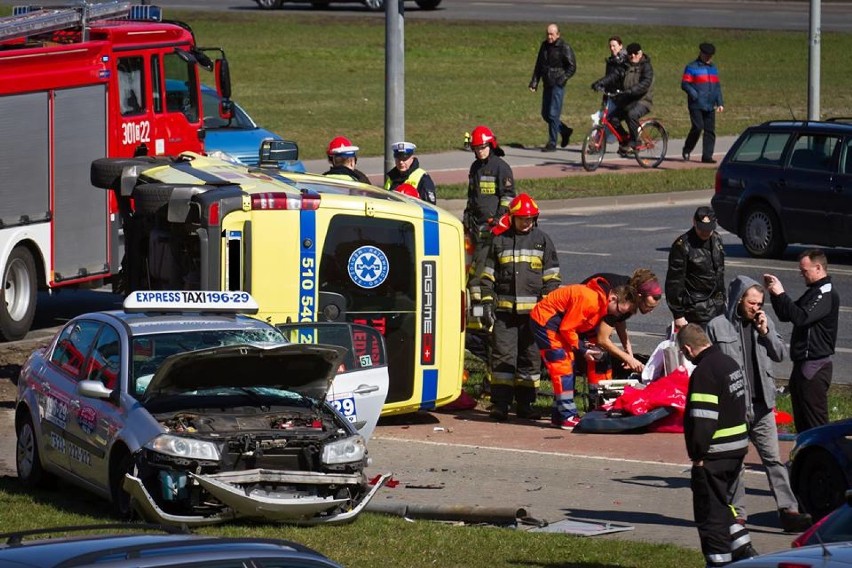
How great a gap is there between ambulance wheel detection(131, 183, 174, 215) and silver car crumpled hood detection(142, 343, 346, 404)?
9.30 ft

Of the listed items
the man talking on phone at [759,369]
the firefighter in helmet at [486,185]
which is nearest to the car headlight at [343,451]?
the man talking on phone at [759,369]

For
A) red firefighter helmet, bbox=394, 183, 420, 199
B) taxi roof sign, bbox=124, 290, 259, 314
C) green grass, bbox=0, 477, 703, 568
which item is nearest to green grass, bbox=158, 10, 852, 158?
red firefighter helmet, bbox=394, 183, 420, 199

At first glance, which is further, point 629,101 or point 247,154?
point 629,101

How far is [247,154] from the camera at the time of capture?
24.1 meters

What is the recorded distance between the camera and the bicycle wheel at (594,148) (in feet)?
93.8

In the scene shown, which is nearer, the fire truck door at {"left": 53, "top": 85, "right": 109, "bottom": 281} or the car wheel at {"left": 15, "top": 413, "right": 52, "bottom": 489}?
the car wheel at {"left": 15, "top": 413, "right": 52, "bottom": 489}

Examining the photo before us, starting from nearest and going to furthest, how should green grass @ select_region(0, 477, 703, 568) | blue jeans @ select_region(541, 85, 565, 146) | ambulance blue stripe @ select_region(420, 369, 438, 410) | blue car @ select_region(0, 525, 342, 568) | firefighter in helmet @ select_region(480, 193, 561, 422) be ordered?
blue car @ select_region(0, 525, 342, 568) < green grass @ select_region(0, 477, 703, 568) < ambulance blue stripe @ select_region(420, 369, 438, 410) < firefighter in helmet @ select_region(480, 193, 561, 422) < blue jeans @ select_region(541, 85, 565, 146)

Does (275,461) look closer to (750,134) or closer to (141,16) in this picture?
(141,16)

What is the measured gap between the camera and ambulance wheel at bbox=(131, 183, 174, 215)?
12.9m

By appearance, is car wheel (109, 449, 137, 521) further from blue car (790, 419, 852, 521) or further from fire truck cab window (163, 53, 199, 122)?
fire truck cab window (163, 53, 199, 122)

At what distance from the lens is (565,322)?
13242mm

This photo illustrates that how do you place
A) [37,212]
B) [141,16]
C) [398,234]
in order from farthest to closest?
[141,16], [37,212], [398,234]

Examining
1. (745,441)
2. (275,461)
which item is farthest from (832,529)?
(275,461)

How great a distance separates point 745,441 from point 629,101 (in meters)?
19.8
